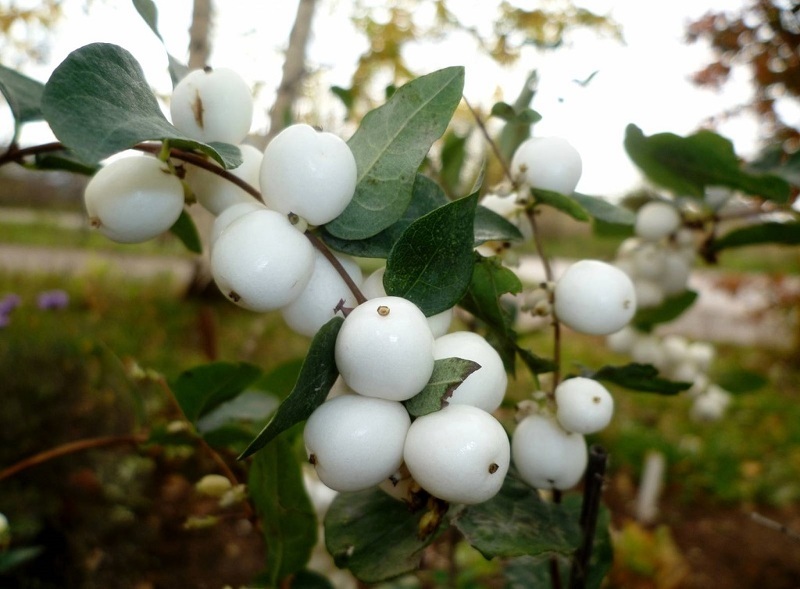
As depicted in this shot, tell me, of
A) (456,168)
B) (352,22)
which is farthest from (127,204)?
(352,22)

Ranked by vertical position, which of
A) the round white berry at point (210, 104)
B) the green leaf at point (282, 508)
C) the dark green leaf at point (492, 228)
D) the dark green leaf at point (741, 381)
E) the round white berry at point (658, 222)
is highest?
the round white berry at point (210, 104)

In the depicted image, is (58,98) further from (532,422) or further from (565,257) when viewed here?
(565,257)

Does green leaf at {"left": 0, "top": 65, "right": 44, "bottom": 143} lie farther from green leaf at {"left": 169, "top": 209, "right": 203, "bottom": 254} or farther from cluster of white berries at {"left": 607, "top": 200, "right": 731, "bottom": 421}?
cluster of white berries at {"left": 607, "top": 200, "right": 731, "bottom": 421}

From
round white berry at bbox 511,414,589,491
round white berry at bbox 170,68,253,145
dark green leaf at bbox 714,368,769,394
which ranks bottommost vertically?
dark green leaf at bbox 714,368,769,394

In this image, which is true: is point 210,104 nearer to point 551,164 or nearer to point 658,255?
point 551,164

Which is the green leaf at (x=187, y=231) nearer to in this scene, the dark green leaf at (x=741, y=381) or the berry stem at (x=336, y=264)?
the berry stem at (x=336, y=264)

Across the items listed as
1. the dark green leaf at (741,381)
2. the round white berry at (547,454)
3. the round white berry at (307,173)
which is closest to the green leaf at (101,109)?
the round white berry at (307,173)

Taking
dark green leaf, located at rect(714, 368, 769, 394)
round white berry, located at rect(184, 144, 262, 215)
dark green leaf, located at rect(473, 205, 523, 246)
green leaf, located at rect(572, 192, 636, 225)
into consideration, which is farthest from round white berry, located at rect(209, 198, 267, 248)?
dark green leaf, located at rect(714, 368, 769, 394)
